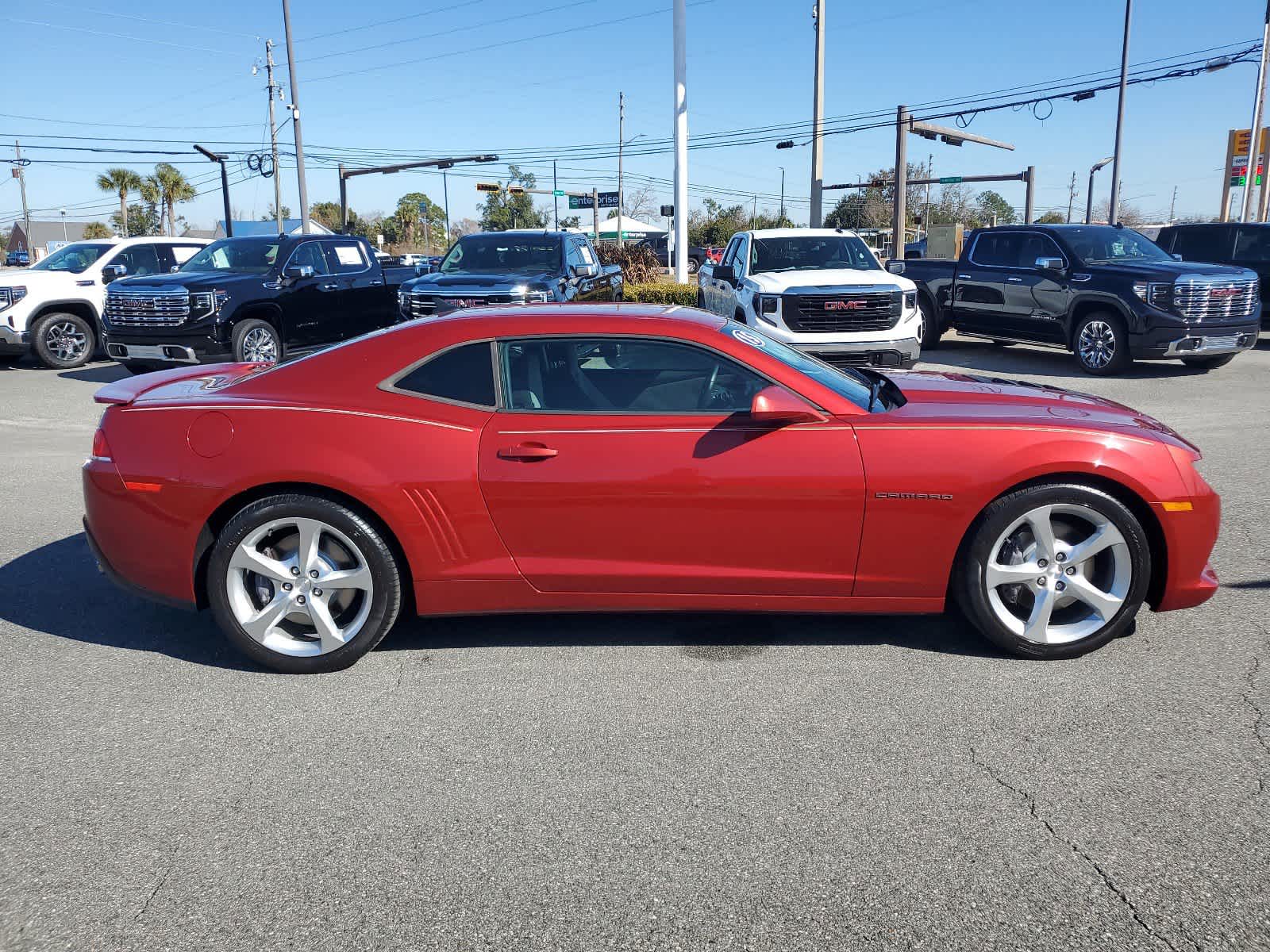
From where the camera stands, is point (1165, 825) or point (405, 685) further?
point (405, 685)

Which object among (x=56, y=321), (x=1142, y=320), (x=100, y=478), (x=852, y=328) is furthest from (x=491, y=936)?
(x=56, y=321)

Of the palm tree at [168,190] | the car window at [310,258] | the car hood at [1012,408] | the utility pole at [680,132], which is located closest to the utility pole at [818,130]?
the utility pole at [680,132]

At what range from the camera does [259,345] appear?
1310 cm

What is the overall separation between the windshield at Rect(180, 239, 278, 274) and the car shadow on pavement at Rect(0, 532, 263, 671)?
862 cm

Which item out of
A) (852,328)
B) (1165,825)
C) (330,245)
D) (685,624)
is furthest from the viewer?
(330,245)

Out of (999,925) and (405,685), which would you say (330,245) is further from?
(999,925)

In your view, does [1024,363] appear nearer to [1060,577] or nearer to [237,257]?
[237,257]

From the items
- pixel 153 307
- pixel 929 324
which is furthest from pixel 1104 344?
pixel 153 307

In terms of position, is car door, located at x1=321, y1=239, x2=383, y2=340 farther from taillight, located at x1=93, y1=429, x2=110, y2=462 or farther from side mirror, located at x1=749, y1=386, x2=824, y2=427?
side mirror, located at x1=749, y1=386, x2=824, y2=427

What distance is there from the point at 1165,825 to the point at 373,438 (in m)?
3.10

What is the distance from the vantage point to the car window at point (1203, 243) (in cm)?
1637

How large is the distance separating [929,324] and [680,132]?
854 cm

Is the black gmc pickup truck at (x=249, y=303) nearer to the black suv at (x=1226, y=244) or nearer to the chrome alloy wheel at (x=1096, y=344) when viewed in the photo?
the chrome alloy wheel at (x=1096, y=344)

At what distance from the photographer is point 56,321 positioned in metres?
14.7
